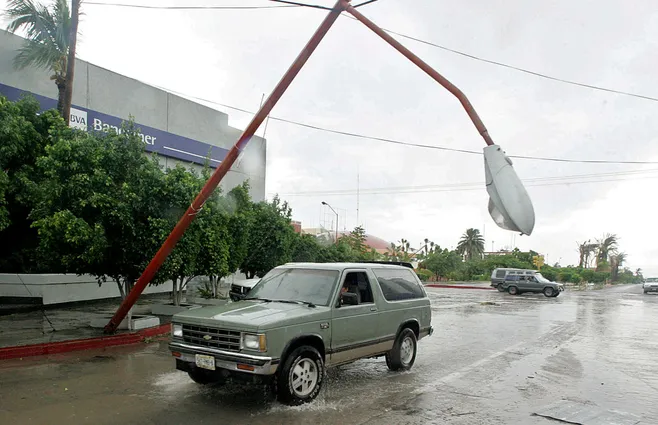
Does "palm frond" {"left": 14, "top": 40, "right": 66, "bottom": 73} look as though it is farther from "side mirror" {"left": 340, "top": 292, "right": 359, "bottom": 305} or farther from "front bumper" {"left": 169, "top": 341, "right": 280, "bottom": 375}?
"side mirror" {"left": 340, "top": 292, "right": 359, "bottom": 305}

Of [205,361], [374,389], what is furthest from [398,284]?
[205,361]

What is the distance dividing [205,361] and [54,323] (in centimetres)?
918

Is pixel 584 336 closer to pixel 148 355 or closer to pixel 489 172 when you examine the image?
pixel 489 172

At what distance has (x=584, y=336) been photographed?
13406 millimetres

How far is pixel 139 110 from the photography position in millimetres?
22391

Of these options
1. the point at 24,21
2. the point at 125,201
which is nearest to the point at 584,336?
the point at 125,201

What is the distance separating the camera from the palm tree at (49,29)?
586 inches

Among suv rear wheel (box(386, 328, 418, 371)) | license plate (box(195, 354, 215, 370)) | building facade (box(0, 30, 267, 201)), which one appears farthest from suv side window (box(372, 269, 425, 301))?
building facade (box(0, 30, 267, 201))

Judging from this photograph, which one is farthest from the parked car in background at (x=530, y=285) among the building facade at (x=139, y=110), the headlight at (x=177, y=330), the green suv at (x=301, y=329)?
the headlight at (x=177, y=330)

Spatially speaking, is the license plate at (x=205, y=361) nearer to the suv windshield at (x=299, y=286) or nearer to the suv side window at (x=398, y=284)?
the suv windshield at (x=299, y=286)

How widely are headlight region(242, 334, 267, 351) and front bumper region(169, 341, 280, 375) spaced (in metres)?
0.10

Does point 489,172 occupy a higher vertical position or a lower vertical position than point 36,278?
higher

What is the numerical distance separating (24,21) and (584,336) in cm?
1864

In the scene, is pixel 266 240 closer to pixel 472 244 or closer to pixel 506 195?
pixel 506 195
